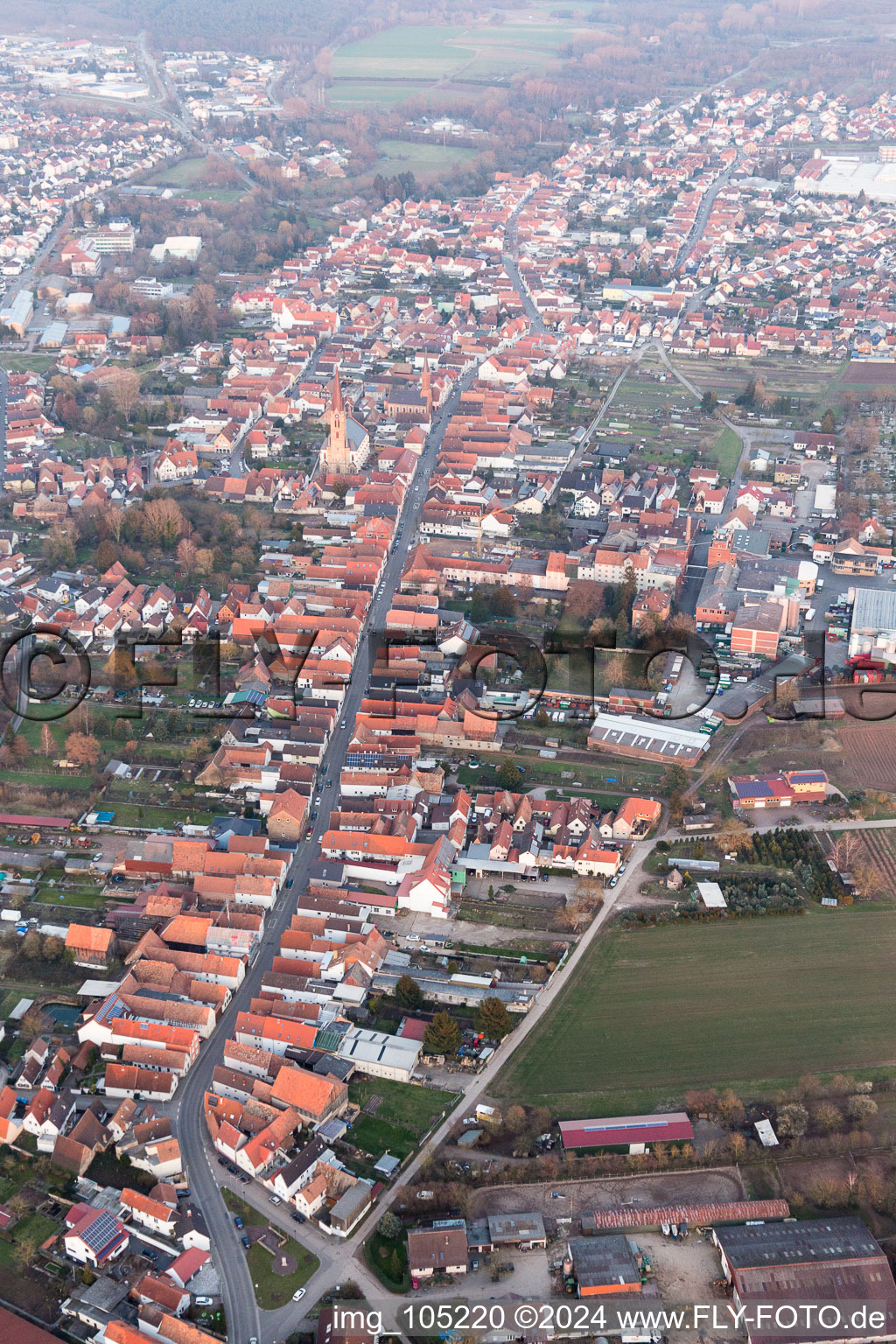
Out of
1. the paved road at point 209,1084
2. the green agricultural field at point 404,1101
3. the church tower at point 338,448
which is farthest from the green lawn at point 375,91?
the green agricultural field at point 404,1101

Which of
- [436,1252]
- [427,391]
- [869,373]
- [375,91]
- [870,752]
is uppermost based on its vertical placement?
[375,91]

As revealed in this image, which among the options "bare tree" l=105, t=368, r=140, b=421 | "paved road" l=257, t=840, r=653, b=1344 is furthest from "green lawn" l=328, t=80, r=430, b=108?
"paved road" l=257, t=840, r=653, b=1344

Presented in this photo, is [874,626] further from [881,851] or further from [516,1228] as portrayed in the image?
[516,1228]

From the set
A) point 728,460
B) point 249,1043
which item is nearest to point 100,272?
point 728,460

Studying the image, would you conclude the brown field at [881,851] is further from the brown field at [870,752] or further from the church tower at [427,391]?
the church tower at [427,391]

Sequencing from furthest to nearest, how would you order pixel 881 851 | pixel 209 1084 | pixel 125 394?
pixel 125 394 < pixel 881 851 < pixel 209 1084

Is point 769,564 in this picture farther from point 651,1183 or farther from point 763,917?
point 651,1183

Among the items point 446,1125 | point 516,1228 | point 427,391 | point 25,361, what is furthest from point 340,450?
point 516,1228
